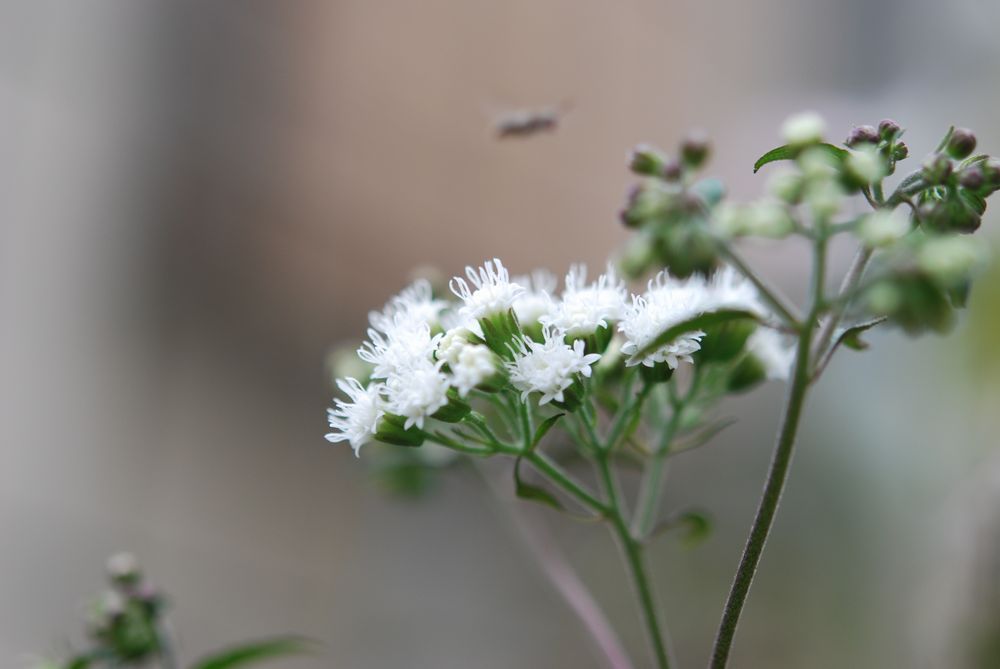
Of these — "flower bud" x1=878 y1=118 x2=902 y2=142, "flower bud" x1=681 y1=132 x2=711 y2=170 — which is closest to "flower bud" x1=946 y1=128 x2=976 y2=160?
"flower bud" x1=878 y1=118 x2=902 y2=142

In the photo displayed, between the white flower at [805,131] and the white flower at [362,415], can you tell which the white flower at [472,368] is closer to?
the white flower at [362,415]

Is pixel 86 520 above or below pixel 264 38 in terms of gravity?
below

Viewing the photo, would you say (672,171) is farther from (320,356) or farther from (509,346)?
(320,356)

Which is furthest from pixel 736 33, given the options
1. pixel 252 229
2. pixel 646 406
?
pixel 646 406

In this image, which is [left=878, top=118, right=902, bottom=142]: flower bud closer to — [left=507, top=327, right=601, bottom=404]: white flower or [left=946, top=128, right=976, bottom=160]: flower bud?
[left=946, top=128, right=976, bottom=160]: flower bud

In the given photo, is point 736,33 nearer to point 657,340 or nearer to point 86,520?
point 86,520

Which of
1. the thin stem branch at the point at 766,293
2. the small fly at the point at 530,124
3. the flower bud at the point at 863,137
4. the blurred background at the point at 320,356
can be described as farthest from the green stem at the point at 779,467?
the blurred background at the point at 320,356
